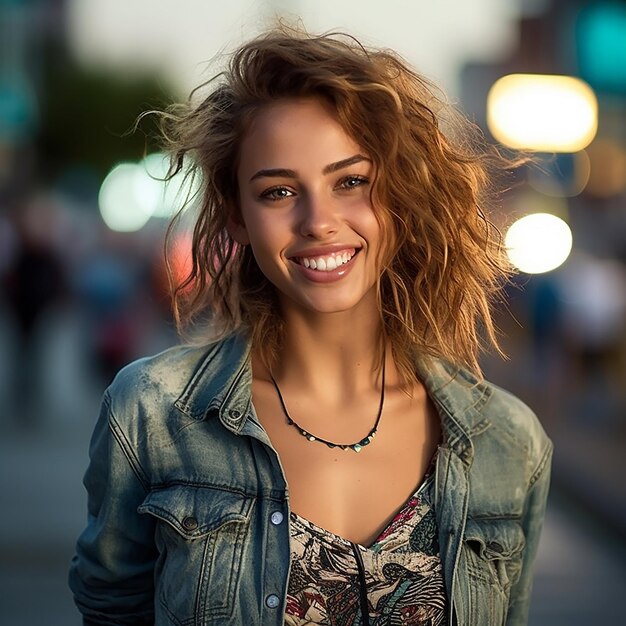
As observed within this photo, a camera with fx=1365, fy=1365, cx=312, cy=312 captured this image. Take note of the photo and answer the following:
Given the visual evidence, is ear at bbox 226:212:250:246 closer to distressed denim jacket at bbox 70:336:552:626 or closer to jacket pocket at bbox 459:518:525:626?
distressed denim jacket at bbox 70:336:552:626

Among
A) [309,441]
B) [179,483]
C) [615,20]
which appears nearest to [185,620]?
[179,483]

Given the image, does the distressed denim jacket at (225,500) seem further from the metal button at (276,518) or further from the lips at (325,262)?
the lips at (325,262)

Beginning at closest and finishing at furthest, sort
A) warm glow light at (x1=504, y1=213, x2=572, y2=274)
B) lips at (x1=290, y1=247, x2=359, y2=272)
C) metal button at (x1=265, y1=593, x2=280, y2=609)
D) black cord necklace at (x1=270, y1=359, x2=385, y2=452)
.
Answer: metal button at (x1=265, y1=593, x2=280, y2=609), lips at (x1=290, y1=247, x2=359, y2=272), black cord necklace at (x1=270, y1=359, x2=385, y2=452), warm glow light at (x1=504, y1=213, x2=572, y2=274)

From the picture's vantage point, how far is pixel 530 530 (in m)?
2.96

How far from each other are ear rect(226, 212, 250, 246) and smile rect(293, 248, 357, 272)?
20cm

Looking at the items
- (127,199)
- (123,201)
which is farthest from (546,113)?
(123,201)

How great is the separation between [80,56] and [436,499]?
87311 millimetres

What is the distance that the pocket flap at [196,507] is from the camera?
2.68 m

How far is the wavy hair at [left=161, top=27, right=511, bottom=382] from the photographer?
9.07 ft

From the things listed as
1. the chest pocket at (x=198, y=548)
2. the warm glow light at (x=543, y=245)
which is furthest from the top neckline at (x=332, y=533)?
the warm glow light at (x=543, y=245)

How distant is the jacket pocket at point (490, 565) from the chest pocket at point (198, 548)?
457 millimetres

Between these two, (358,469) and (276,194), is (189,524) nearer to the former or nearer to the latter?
(358,469)

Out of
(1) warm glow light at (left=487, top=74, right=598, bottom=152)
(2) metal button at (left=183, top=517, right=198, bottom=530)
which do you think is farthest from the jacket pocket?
(1) warm glow light at (left=487, top=74, right=598, bottom=152)

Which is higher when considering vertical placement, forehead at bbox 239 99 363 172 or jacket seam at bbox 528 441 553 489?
forehead at bbox 239 99 363 172
